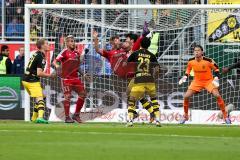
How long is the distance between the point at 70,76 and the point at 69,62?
39cm

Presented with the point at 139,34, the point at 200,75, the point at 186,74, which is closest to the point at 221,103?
the point at 200,75

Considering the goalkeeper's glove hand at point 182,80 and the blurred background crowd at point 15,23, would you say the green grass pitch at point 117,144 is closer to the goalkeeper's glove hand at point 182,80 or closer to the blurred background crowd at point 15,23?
the goalkeeper's glove hand at point 182,80

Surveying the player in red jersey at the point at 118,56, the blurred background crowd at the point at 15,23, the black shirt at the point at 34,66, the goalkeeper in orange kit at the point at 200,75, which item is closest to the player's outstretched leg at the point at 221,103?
the goalkeeper in orange kit at the point at 200,75

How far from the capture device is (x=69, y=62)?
23.1 metres

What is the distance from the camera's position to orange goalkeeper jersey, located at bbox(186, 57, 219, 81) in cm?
2264

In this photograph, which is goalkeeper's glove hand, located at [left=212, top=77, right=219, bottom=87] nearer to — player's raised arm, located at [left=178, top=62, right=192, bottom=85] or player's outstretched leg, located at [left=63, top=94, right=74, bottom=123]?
player's raised arm, located at [left=178, top=62, right=192, bottom=85]

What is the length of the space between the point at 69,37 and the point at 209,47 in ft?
14.3

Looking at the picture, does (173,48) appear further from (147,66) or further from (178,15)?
(147,66)

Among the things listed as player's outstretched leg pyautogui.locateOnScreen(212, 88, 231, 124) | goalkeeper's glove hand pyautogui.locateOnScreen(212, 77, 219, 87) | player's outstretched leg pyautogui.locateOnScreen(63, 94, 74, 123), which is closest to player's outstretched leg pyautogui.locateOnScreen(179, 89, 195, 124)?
player's outstretched leg pyautogui.locateOnScreen(212, 88, 231, 124)

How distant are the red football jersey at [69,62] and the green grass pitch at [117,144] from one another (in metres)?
4.76

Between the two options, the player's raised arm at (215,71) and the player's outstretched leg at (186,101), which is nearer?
the player's raised arm at (215,71)

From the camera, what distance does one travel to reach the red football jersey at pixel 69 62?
23047mm

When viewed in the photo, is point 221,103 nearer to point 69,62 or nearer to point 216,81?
point 216,81

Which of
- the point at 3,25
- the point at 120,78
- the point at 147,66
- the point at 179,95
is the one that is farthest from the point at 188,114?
the point at 3,25
